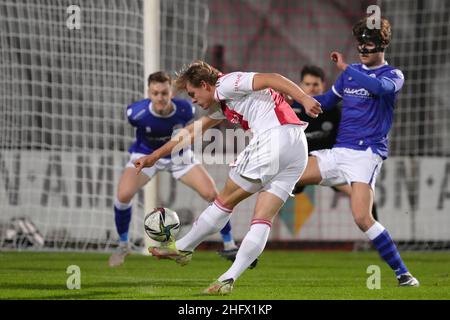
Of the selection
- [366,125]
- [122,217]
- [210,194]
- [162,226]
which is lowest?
[122,217]

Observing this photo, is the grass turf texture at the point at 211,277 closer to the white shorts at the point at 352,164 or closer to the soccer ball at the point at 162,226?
the soccer ball at the point at 162,226

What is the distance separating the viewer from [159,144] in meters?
9.68

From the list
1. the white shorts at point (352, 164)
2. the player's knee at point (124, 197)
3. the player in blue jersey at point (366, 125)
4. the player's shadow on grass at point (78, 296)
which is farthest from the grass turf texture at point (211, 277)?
the white shorts at point (352, 164)

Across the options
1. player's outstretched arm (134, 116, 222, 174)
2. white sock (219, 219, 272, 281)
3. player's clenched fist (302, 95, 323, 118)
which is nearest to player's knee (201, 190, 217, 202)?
player's outstretched arm (134, 116, 222, 174)

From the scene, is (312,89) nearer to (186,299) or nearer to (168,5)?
(186,299)

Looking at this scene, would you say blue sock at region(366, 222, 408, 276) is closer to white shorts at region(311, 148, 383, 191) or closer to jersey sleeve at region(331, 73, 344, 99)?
white shorts at region(311, 148, 383, 191)

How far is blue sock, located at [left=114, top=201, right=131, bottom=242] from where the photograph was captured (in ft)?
32.1

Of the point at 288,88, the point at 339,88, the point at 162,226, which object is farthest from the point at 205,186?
the point at 288,88

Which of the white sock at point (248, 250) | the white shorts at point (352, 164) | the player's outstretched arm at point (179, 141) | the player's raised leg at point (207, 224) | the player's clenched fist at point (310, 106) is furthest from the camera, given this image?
the white shorts at point (352, 164)

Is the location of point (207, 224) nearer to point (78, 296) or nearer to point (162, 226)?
point (162, 226)

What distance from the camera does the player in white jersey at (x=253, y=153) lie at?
6.37 metres

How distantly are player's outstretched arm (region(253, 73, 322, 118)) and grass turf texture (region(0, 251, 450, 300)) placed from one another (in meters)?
1.19

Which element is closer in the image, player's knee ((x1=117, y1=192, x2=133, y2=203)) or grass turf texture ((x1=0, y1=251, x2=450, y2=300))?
grass turf texture ((x1=0, y1=251, x2=450, y2=300))

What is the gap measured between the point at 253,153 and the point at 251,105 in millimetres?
320
